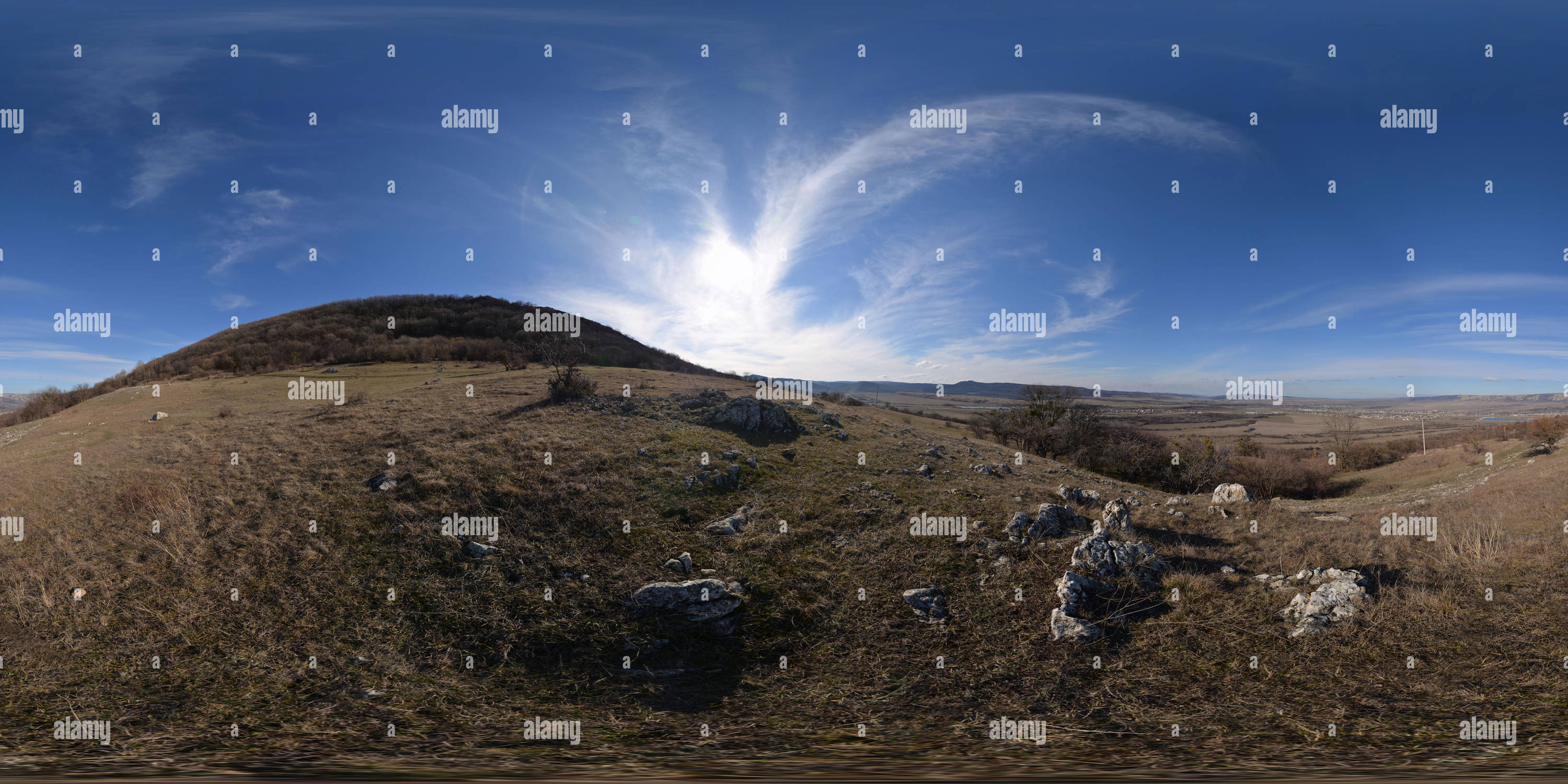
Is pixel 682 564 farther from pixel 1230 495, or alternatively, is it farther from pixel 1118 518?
pixel 1230 495

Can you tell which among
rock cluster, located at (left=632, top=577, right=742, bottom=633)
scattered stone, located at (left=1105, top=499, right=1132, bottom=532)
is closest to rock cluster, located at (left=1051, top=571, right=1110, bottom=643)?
scattered stone, located at (left=1105, top=499, right=1132, bottom=532)

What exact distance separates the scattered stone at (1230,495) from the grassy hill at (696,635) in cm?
49

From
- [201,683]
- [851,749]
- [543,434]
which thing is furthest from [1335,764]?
[543,434]

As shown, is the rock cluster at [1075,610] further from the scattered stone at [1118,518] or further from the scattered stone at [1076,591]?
the scattered stone at [1118,518]

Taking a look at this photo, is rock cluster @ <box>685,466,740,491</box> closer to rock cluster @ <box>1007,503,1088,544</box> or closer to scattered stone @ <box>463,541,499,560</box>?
scattered stone @ <box>463,541,499,560</box>

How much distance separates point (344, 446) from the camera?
13188 millimetres

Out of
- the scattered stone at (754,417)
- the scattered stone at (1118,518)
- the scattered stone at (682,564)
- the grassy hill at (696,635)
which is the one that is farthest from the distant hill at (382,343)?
the scattered stone at (1118,518)

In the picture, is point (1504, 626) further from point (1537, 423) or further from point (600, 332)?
point (1537, 423)

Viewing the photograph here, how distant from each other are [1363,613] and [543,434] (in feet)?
48.1

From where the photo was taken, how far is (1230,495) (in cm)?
1280

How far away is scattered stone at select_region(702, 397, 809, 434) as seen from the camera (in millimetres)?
15734

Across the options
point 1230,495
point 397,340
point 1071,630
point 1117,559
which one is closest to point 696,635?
point 1071,630

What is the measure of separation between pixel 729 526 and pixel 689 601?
222 centimetres

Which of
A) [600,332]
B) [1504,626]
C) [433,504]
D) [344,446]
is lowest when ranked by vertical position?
[1504,626]
